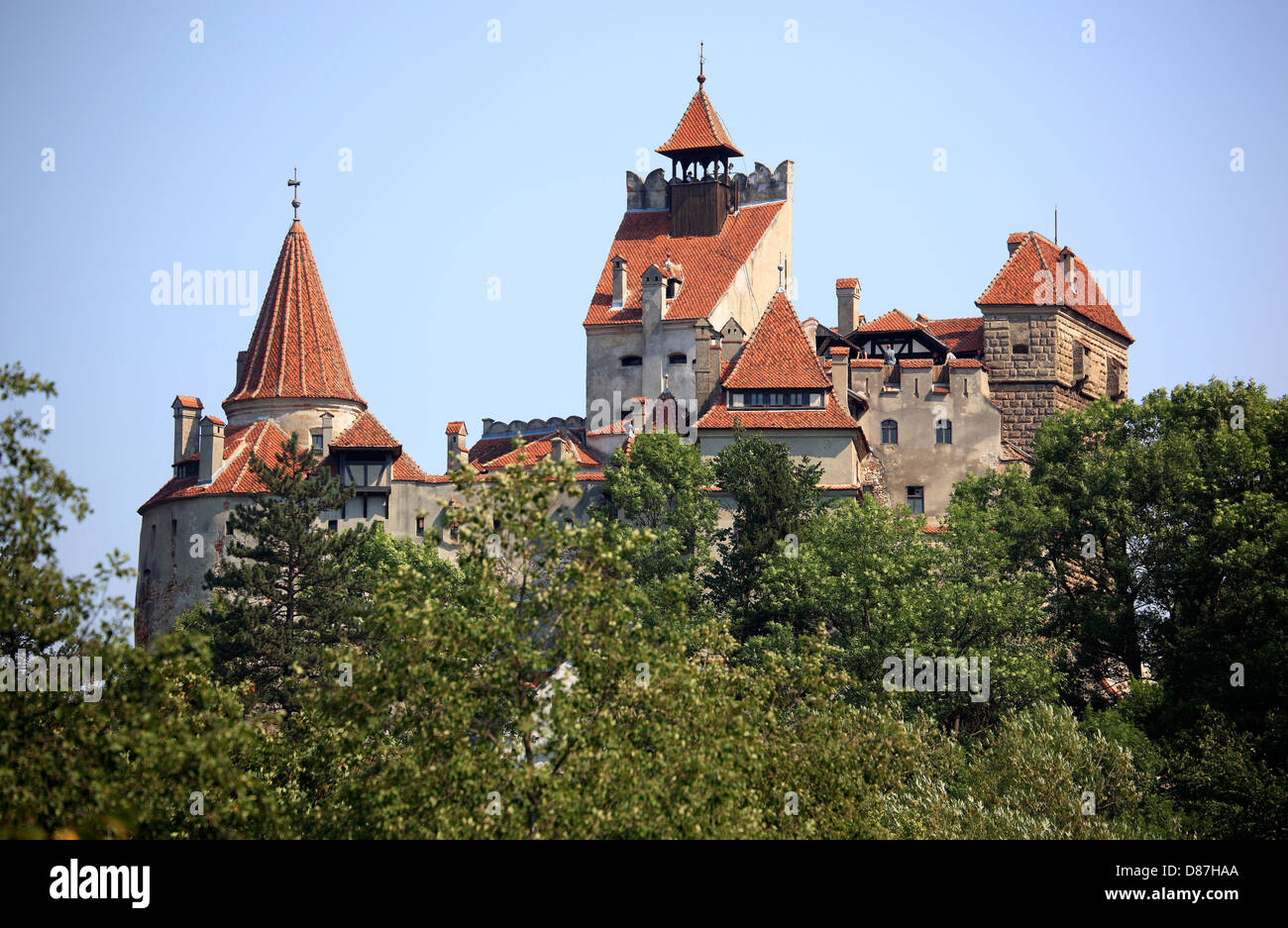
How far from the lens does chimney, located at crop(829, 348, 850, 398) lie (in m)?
79.1

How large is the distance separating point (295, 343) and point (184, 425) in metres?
6.22

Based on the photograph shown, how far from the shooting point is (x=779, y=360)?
80.1 meters

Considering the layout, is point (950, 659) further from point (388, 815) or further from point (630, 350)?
point (388, 815)

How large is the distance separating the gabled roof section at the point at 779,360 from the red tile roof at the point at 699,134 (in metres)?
16.0

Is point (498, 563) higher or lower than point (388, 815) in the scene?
higher

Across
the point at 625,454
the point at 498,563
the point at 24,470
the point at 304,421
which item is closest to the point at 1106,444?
the point at 625,454

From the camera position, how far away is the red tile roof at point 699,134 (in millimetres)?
95688

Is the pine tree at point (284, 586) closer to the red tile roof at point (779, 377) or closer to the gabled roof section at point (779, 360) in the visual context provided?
the red tile roof at point (779, 377)

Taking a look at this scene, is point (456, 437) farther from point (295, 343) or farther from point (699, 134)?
point (699, 134)

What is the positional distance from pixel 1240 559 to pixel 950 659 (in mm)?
9897

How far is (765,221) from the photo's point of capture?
93438 millimetres

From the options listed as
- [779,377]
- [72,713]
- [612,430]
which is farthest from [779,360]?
[72,713]

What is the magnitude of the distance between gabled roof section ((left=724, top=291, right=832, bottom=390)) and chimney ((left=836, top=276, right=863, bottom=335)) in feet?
31.1
